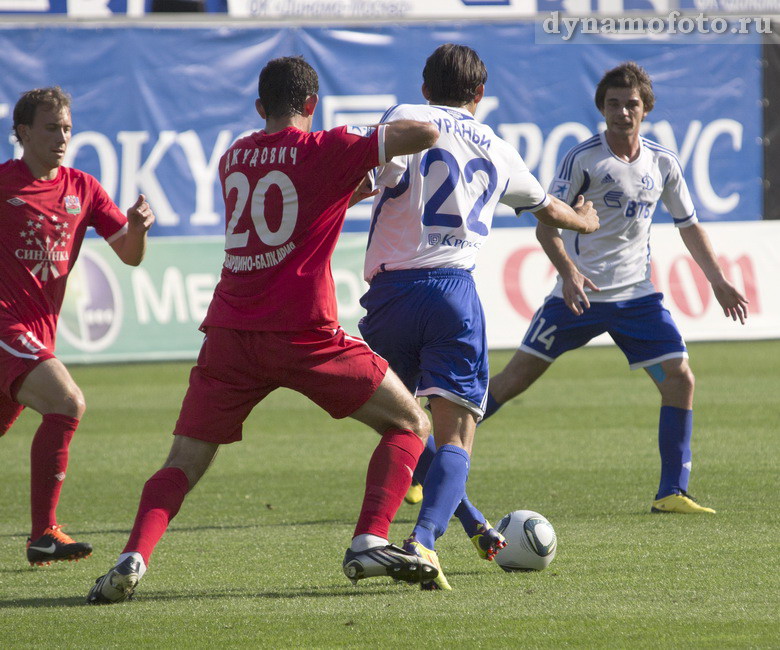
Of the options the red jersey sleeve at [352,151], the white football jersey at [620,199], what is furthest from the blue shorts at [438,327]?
the white football jersey at [620,199]

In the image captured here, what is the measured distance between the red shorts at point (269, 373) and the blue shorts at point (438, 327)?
33 centimetres

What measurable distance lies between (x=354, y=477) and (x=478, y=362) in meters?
3.38

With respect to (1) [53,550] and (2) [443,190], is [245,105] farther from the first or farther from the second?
(2) [443,190]

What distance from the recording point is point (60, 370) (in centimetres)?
566

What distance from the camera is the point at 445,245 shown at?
5074 millimetres

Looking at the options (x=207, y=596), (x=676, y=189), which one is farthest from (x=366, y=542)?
(x=676, y=189)

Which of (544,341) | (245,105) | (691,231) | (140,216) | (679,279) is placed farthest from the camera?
(245,105)

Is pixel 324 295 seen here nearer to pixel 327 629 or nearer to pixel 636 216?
pixel 327 629

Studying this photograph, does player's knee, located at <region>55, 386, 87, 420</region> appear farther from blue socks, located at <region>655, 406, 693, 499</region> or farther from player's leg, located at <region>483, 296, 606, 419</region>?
blue socks, located at <region>655, 406, 693, 499</region>

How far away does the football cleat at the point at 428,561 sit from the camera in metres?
4.62

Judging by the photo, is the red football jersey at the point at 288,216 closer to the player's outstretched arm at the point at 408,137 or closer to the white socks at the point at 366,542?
the player's outstretched arm at the point at 408,137

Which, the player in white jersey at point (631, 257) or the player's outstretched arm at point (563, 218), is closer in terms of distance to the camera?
the player's outstretched arm at point (563, 218)

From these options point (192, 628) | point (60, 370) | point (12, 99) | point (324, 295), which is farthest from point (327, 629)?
point (12, 99)

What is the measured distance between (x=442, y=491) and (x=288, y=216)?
46.4 inches
